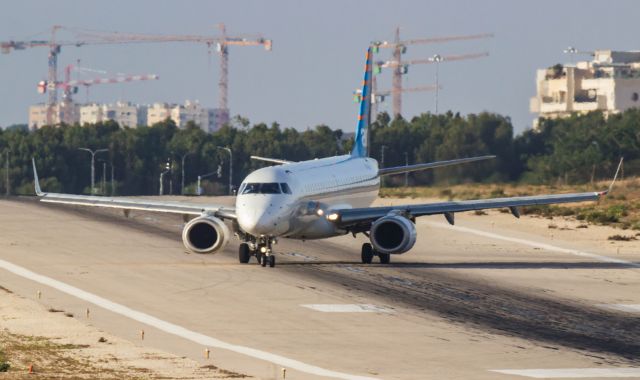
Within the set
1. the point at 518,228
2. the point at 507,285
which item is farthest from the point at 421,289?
the point at 518,228

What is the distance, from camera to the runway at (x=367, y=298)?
3912 cm

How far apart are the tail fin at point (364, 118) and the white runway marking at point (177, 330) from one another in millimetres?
23387

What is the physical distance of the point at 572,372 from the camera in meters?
36.7

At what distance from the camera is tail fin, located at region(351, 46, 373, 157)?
77.4 metres

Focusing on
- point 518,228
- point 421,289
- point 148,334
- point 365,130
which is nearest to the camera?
point 148,334

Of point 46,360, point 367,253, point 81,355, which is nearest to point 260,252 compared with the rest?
point 367,253

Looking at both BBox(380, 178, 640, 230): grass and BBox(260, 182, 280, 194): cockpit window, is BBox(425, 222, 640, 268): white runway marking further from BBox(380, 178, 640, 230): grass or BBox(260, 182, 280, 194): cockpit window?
BBox(260, 182, 280, 194): cockpit window

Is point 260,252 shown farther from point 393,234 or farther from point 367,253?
point 393,234

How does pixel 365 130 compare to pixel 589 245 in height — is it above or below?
above

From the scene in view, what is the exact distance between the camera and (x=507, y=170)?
525ft

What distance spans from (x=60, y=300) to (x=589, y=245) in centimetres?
3370

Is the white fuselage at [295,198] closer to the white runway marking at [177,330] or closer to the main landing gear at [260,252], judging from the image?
the main landing gear at [260,252]

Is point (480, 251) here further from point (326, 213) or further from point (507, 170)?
point (507, 170)

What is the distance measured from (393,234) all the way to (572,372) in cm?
2452
